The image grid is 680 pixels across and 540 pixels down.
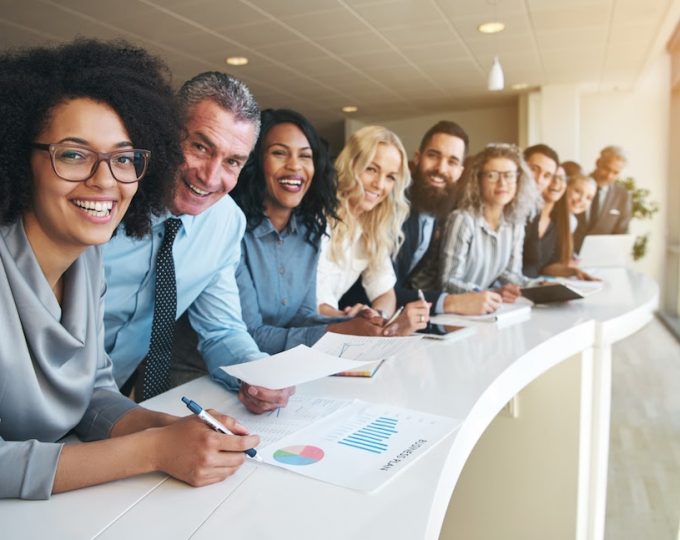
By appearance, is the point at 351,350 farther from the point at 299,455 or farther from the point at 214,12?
the point at 214,12

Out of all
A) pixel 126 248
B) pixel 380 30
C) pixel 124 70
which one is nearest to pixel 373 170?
pixel 126 248

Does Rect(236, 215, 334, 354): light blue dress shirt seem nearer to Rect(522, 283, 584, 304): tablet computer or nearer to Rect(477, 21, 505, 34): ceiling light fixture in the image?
Rect(522, 283, 584, 304): tablet computer

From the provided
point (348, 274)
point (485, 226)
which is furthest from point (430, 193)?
point (348, 274)

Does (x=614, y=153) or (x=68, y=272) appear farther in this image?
(x=614, y=153)

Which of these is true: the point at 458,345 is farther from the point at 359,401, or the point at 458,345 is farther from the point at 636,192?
the point at 636,192

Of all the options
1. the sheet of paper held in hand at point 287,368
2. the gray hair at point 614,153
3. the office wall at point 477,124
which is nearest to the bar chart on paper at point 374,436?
the sheet of paper held in hand at point 287,368

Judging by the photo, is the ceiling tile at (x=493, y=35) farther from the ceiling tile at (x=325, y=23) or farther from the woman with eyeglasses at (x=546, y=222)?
the woman with eyeglasses at (x=546, y=222)

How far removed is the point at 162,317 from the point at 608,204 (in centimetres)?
575

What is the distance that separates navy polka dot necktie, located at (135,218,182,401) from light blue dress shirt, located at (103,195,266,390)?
24 millimetres

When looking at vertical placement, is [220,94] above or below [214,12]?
below

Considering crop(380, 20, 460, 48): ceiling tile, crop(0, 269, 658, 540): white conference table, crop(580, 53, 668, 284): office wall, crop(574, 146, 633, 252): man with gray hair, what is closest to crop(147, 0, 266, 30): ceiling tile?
crop(380, 20, 460, 48): ceiling tile

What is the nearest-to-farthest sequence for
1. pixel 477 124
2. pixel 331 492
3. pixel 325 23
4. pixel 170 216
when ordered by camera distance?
1. pixel 331 492
2. pixel 170 216
3. pixel 325 23
4. pixel 477 124

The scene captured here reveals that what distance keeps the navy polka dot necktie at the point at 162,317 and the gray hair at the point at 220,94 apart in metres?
0.30

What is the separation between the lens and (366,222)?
8.25 feet
